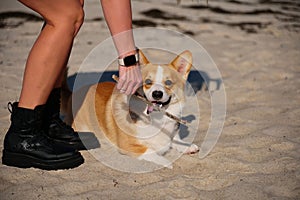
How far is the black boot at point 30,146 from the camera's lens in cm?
216

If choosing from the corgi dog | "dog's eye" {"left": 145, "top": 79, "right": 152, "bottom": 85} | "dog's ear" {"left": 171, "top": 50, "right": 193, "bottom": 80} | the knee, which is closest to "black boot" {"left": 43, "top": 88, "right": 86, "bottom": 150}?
the corgi dog

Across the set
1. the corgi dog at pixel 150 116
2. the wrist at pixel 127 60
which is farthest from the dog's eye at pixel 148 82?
the wrist at pixel 127 60

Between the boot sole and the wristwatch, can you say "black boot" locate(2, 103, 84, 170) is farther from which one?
the wristwatch

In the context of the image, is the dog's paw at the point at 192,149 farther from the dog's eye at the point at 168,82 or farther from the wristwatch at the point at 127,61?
the wristwatch at the point at 127,61

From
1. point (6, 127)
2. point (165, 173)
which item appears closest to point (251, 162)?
point (165, 173)

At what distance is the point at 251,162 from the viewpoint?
2.37 m

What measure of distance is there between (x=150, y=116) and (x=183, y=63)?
440 millimetres

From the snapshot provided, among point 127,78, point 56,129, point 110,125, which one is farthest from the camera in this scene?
point 110,125

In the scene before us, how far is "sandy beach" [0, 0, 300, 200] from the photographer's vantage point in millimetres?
2074

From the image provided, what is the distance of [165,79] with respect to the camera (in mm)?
2537

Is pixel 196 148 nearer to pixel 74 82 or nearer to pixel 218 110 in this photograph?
pixel 218 110

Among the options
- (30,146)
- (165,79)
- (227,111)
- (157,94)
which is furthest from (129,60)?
(227,111)

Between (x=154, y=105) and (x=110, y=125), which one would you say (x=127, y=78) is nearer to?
(x=154, y=105)

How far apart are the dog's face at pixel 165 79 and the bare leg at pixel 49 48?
573 mm
